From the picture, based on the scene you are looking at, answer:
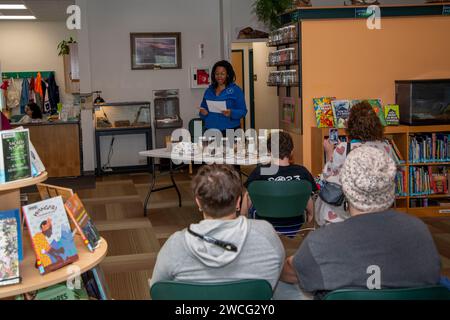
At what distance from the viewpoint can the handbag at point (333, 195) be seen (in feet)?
13.9

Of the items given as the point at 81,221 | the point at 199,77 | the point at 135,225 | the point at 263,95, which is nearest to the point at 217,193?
the point at 81,221

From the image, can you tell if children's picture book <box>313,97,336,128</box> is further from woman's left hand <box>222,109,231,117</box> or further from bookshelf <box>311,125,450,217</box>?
woman's left hand <box>222,109,231,117</box>

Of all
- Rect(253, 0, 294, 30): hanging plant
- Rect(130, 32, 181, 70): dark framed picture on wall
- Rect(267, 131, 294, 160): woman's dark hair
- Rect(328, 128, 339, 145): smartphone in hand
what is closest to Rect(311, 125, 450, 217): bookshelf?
Rect(328, 128, 339, 145): smartphone in hand

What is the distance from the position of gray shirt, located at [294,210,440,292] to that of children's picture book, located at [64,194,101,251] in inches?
43.3

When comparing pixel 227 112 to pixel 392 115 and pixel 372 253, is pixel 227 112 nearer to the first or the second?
pixel 392 115

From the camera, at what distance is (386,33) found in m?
6.88

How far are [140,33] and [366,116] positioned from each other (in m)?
5.91

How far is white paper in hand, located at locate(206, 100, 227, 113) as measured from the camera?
21.8ft

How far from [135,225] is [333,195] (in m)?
2.81

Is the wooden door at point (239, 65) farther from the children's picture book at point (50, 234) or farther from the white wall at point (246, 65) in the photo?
the children's picture book at point (50, 234)

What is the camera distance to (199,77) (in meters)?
10.1

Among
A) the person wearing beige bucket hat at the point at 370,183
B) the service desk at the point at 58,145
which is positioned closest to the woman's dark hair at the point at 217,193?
the person wearing beige bucket hat at the point at 370,183
